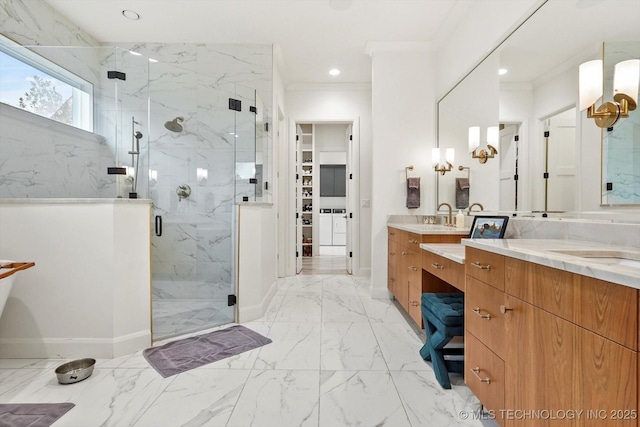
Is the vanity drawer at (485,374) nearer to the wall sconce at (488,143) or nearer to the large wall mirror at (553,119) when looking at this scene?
the large wall mirror at (553,119)

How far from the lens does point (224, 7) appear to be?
2.78m

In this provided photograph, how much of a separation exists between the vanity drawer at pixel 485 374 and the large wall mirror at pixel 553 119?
2.89ft

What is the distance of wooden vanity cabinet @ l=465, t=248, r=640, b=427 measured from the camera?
0.68m

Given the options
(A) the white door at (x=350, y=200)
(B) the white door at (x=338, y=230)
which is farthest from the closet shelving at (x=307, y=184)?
(A) the white door at (x=350, y=200)

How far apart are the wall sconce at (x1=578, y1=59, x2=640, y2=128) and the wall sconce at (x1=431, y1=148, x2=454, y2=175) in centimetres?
166

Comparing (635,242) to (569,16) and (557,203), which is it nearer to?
(557,203)

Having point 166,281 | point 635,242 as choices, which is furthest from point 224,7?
point 635,242

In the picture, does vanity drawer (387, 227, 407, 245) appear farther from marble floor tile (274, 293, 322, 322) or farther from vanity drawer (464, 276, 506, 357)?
vanity drawer (464, 276, 506, 357)

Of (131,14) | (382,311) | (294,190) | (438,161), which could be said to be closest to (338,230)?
(294,190)

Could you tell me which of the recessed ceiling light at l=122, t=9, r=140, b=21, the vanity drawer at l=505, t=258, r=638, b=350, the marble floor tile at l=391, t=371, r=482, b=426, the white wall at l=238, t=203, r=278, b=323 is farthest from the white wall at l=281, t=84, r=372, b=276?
the vanity drawer at l=505, t=258, r=638, b=350

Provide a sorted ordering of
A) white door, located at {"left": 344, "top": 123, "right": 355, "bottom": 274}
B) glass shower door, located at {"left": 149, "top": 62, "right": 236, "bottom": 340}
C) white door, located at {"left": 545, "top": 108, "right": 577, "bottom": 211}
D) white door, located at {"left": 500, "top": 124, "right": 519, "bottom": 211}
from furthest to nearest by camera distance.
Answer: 1. white door, located at {"left": 344, "top": 123, "right": 355, "bottom": 274}
2. glass shower door, located at {"left": 149, "top": 62, "right": 236, "bottom": 340}
3. white door, located at {"left": 500, "top": 124, "right": 519, "bottom": 211}
4. white door, located at {"left": 545, "top": 108, "right": 577, "bottom": 211}

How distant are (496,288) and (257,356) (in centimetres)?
157

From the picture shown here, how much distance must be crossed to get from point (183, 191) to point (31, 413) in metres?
2.09

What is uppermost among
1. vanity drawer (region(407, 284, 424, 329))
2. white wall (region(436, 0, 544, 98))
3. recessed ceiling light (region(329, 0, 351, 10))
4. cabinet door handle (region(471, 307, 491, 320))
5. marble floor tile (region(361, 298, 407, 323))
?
recessed ceiling light (region(329, 0, 351, 10))
